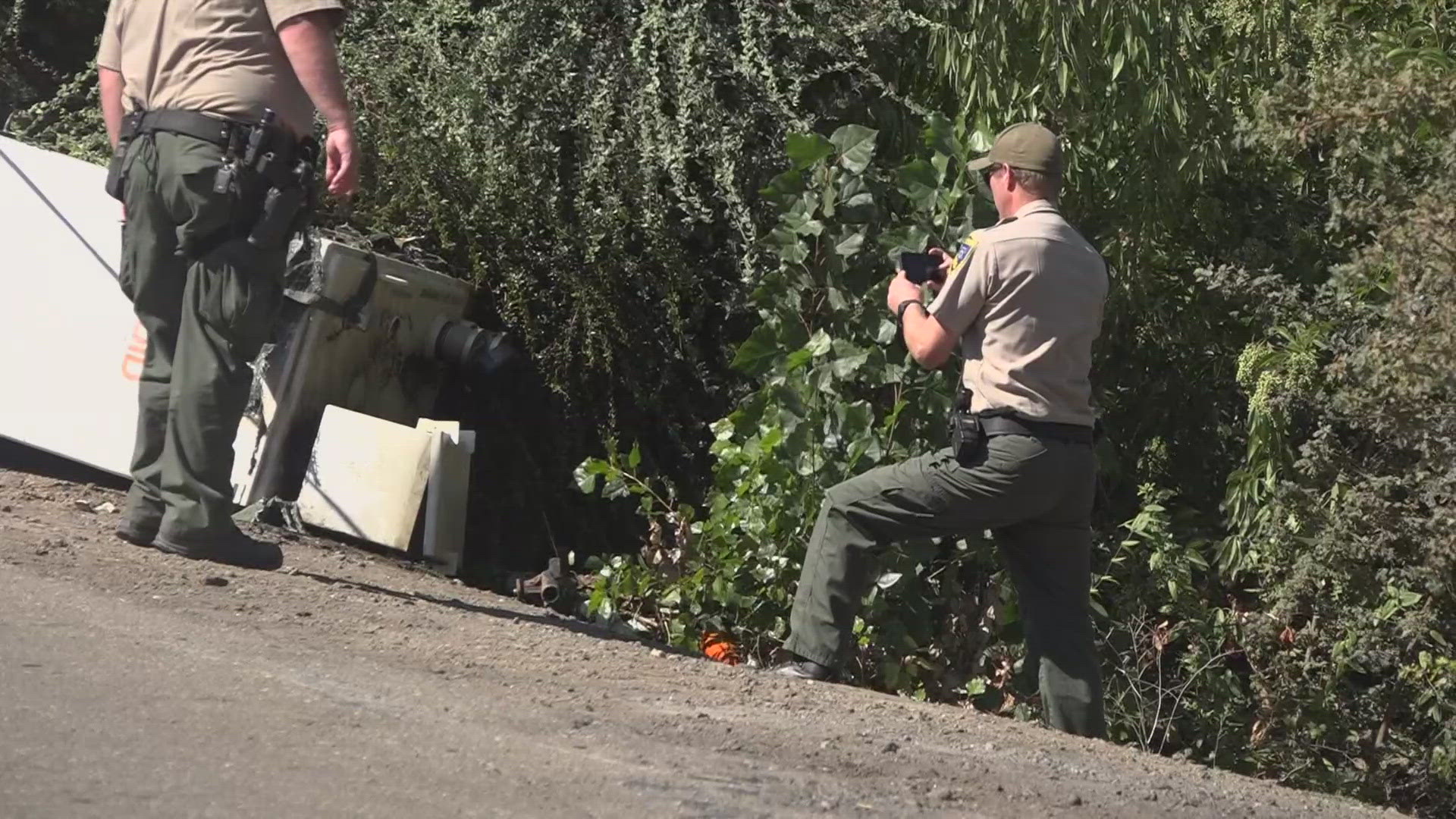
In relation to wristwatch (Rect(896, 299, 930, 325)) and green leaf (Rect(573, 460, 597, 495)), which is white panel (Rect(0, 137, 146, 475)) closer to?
green leaf (Rect(573, 460, 597, 495))

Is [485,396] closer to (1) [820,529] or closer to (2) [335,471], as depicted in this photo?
(2) [335,471]

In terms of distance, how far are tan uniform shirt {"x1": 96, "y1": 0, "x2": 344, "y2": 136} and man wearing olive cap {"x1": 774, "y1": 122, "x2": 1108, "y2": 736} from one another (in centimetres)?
187

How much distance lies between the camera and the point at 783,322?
630cm

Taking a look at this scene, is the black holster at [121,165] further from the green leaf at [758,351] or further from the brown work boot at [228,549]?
the green leaf at [758,351]

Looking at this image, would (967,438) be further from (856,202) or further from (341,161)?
(341,161)

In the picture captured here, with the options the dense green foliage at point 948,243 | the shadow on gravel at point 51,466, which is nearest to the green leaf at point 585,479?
the dense green foliage at point 948,243

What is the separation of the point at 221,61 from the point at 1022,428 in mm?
2478

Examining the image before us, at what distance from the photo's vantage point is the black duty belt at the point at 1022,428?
206 inches

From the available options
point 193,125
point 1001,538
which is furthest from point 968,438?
point 193,125

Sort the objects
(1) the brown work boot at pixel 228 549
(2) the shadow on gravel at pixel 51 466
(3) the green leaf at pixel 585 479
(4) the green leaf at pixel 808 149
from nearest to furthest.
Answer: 1. (1) the brown work boot at pixel 228 549
2. (4) the green leaf at pixel 808 149
3. (3) the green leaf at pixel 585 479
4. (2) the shadow on gravel at pixel 51 466

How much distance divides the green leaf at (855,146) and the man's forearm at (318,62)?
164cm

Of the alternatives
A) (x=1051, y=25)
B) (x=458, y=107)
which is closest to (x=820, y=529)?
(x=1051, y=25)

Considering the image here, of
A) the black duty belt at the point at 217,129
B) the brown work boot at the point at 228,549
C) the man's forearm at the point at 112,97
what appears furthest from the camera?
the man's forearm at the point at 112,97

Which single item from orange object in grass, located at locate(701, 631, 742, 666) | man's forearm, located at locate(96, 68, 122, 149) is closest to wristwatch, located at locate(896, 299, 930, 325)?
orange object in grass, located at locate(701, 631, 742, 666)
